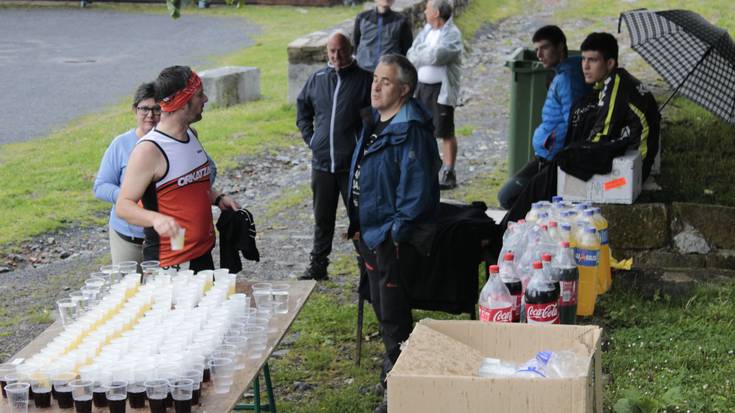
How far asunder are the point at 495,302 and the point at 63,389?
1.87 m

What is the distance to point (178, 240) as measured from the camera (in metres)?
5.45

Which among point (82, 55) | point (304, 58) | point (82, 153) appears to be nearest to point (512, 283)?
point (82, 153)

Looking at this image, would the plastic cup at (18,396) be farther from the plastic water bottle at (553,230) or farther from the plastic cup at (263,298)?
the plastic water bottle at (553,230)

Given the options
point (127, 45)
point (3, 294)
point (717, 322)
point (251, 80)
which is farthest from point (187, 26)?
point (717, 322)

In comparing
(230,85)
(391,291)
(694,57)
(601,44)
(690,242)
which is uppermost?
(601,44)

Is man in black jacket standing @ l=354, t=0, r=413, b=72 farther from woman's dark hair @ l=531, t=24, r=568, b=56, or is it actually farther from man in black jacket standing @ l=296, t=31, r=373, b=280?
man in black jacket standing @ l=296, t=31, r=373, b=280

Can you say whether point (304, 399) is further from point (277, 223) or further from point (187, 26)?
point (187, 26)

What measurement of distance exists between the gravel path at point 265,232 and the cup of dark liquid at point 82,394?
11.9ft

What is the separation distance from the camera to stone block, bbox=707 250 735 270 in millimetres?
8180

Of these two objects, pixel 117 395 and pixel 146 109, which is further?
pixel 146 109

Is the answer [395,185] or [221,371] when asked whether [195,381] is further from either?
[395,185]

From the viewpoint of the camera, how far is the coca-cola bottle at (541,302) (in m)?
4.72

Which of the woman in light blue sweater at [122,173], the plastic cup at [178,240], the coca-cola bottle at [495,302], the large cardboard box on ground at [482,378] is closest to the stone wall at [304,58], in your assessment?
the woman in light blue sweater at [122,173]

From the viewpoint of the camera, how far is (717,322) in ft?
23.5
